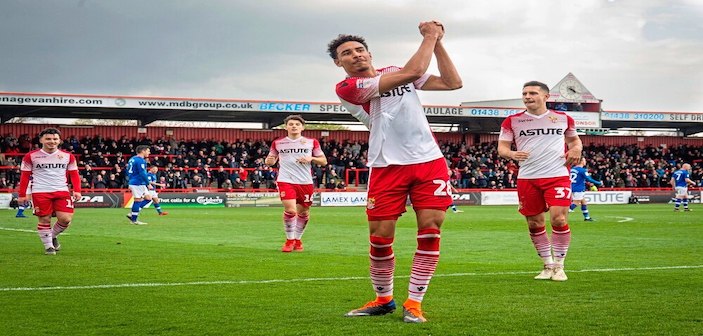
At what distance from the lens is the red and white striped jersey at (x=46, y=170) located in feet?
47.2

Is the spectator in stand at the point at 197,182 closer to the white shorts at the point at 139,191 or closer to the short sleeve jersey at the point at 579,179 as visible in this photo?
the white shorts at the point at 139,191

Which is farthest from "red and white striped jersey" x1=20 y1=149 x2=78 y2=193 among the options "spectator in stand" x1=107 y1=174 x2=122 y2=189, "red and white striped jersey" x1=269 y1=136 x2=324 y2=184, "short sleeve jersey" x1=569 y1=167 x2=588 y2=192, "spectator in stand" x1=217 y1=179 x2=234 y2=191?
"spectator in stand" x1=217 y1=179 x2=234 y2=191

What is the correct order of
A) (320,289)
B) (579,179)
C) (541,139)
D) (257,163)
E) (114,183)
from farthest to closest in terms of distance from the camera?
(257,163)
(114,183)
(579,179)
(541,139)
(320,289)

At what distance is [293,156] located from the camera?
1548 centimetres

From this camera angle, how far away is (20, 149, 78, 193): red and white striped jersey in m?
14.4

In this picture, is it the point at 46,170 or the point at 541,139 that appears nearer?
the point at 541,139

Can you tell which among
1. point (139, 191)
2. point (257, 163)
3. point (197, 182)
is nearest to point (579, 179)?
point (139, 191)

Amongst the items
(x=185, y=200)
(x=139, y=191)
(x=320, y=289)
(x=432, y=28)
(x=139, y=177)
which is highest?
(x=432, y=28)

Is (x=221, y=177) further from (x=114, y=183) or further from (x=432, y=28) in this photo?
(x=432, y=28)

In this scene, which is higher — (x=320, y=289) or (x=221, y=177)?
(x=221, y=177)

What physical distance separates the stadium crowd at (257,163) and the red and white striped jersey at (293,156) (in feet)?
96.3

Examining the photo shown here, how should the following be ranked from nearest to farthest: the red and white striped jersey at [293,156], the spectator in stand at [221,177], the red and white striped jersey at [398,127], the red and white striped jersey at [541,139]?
1. the red and white striped jersey at [398,127]
2. the red and white striped jersey at [541,139]
3. the red and white striped jersey at [293,156]
4. the spectator in stand at [221,177]

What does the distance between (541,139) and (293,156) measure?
19.2ft

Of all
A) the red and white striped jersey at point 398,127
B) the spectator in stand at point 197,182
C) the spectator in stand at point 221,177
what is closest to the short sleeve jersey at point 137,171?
the spectator in stand at point 197,182
